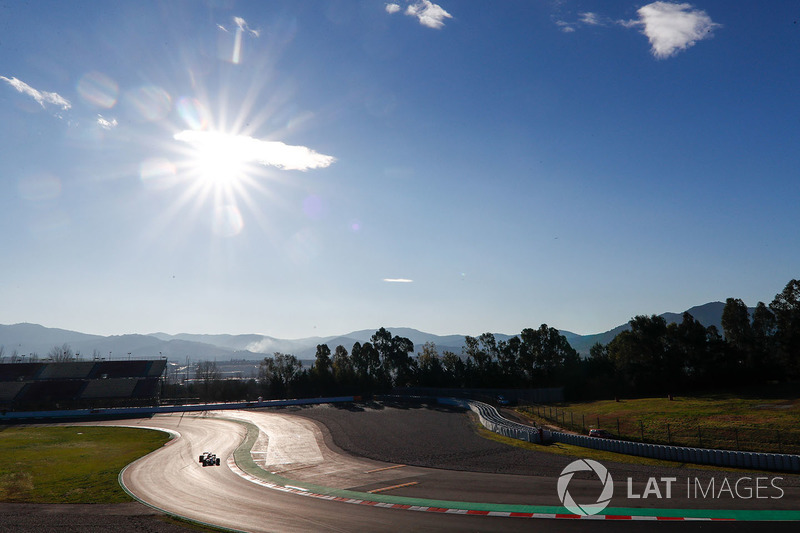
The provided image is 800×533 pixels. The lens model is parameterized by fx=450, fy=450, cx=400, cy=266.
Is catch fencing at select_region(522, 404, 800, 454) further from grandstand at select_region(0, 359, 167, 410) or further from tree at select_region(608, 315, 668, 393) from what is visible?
grandstand at select_region(0, 359, 167, 410)

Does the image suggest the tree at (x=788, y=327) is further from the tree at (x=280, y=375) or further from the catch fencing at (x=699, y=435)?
A: the tree at (x=280, y=375)

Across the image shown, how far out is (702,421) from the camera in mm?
53688

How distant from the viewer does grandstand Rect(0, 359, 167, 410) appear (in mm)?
97119

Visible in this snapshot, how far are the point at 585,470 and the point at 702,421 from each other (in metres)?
32.0

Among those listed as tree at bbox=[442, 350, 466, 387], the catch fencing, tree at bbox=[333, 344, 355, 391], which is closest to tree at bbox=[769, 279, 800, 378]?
the catch fencing

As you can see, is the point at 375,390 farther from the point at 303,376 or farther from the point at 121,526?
the point at 121,526

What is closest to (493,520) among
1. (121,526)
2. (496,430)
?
(121,526)

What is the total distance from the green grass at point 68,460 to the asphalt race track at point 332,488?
2.28 metres

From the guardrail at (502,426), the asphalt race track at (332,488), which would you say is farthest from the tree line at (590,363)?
the asphalt race track at (332,488)

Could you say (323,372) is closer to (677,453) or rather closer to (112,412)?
(112,412)

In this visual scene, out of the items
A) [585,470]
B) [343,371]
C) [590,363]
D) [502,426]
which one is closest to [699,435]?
[502,426]

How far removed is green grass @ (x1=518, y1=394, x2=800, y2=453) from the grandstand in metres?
86.0

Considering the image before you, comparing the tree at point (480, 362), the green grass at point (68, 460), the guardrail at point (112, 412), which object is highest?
the tree at point (480, 362)

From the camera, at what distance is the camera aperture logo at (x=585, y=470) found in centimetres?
2329
